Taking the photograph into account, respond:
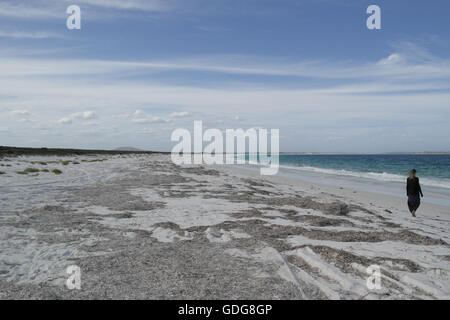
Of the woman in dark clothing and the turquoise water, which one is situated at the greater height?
the woman in dark clothing

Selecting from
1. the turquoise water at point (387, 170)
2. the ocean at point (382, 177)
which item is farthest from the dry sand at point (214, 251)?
the turquoise water at point (387, 170)

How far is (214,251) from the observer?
23.8 ft

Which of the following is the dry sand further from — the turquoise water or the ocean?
the turquoise water

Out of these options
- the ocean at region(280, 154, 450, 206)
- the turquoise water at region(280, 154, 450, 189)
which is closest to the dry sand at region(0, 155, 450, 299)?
the ocean at region(280, 154, 450, 206)

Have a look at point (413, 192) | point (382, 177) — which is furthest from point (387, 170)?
point (413, 192)

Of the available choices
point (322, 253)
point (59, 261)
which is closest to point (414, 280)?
point (322, 253)

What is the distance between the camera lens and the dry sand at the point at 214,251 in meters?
5.23

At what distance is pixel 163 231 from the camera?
29.5 ft

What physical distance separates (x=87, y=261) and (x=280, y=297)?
3.84m

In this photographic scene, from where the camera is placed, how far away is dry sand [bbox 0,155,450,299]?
5234 mm

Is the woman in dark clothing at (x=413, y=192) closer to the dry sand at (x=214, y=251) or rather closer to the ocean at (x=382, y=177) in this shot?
the dry sand at (x=214, y=251)

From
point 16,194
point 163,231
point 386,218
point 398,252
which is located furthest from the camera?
point 16,194

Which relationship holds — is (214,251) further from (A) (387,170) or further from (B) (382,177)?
(A) (387,170)
